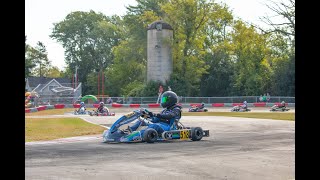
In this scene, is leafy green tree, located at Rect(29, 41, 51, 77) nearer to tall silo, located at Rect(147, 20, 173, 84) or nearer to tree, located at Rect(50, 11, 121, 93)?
tree, located at Rect(50, 11, 121, 93)

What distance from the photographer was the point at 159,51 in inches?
2670

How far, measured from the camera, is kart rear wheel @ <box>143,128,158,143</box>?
573 inches

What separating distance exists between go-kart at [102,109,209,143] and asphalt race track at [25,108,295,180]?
0.48 meters

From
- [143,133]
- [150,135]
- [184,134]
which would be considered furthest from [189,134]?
[143,133]

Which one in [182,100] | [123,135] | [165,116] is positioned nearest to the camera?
[123,135]

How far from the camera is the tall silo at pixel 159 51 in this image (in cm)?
6769

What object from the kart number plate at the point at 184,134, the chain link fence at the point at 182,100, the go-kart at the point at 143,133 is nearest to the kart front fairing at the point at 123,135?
the go-kart at the point at 143,133

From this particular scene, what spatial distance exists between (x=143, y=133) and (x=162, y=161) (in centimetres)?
469

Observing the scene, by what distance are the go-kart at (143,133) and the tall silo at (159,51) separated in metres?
52.1

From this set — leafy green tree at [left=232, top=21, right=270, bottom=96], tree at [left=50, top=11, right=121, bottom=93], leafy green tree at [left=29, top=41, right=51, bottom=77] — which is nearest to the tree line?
leafy green tree at [left=232, top=21, right=270, bottom=96]

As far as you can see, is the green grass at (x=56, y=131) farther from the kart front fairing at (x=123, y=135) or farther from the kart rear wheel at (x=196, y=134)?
the kart rear wheel at (x=196, y=134)

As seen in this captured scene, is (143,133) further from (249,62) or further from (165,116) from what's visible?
(249,62)
